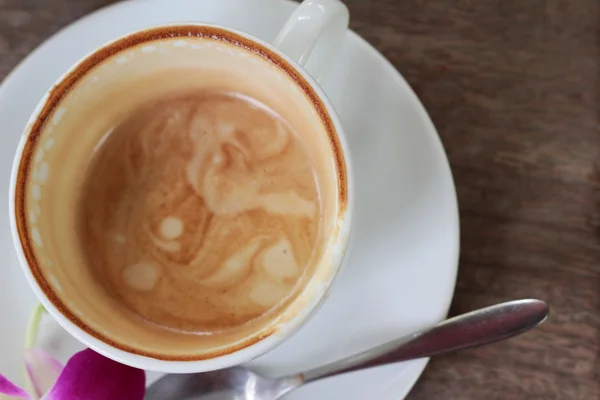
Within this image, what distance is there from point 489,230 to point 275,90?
0.32 meters

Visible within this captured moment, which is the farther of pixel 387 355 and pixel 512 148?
pixel 512 148

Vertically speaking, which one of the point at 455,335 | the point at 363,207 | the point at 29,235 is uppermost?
the point at 29,235

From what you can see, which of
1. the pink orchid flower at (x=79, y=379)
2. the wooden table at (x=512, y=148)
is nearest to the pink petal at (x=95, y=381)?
the pink orchid flower at (x=79, y=379)

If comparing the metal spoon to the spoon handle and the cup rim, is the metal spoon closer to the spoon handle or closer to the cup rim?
the spoon handle

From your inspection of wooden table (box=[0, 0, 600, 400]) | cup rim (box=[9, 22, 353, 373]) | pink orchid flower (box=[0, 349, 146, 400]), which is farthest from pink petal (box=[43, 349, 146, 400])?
wooden table (box=[0, 0, 600, 400])

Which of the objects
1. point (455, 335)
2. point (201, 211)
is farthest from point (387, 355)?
point (201, 211)

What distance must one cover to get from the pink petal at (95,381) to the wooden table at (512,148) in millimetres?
333

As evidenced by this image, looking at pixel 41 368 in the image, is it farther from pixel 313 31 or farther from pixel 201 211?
pixel 313 31

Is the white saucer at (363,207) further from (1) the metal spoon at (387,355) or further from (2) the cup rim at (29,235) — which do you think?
(2) the cup rim at (29,235)

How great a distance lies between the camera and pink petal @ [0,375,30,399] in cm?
68

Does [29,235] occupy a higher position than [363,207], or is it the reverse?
[29,235]

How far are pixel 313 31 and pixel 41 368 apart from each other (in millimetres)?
464

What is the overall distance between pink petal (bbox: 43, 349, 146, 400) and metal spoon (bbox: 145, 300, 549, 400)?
0.02 meters

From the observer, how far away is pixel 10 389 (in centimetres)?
68
